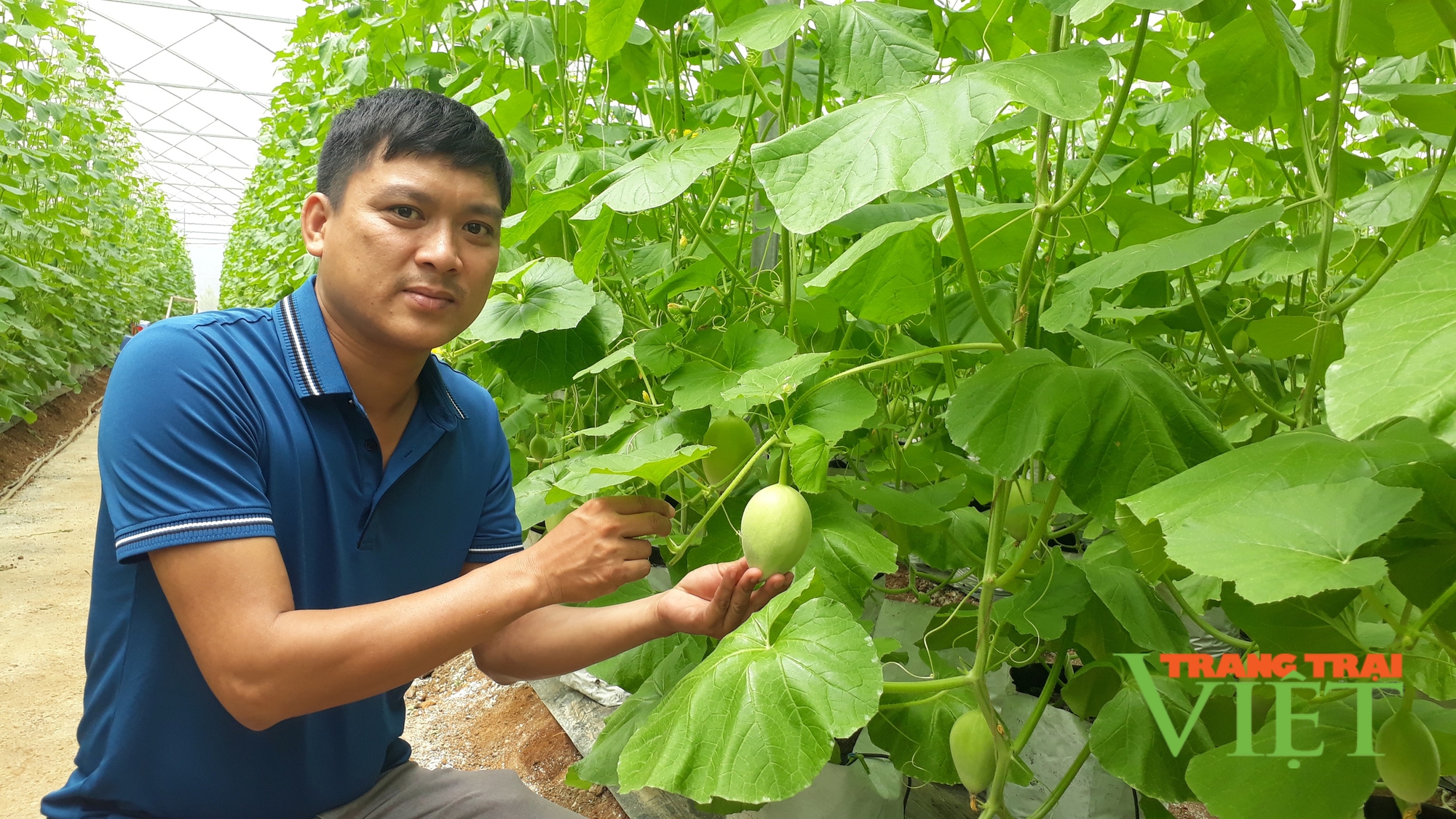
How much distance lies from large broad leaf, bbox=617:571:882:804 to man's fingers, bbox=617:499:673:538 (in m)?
0.22

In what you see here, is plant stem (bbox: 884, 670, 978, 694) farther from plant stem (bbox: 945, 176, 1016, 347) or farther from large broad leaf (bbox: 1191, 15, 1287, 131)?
large broad leaf (bbox: 1191, 15, 1287, 131)

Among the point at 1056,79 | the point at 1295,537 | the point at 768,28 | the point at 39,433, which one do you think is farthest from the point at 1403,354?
the point at 39,433

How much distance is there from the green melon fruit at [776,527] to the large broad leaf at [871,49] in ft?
1.40

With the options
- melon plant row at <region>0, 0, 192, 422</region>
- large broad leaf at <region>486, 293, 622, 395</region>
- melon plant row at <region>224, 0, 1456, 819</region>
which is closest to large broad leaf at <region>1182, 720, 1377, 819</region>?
melon plant row at <region>224, 0, 1456, 819</region>

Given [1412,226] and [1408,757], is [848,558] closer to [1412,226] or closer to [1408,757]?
[1408,757]

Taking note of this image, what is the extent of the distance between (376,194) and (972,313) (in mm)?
930

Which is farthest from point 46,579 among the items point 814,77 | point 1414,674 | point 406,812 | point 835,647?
point 1414,674

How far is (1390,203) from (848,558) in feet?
2.98

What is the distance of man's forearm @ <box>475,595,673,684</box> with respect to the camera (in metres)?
1.39

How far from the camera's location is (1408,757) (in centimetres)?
83

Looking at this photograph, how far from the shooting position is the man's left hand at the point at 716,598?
3.83 feet

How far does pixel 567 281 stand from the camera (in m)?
1.66

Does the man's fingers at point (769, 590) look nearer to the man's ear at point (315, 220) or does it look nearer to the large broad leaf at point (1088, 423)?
the large broad leaf at point (1088, 423)

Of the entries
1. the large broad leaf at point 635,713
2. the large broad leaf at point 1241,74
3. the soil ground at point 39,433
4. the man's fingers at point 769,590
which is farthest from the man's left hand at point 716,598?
the soil ground at point 39,433
